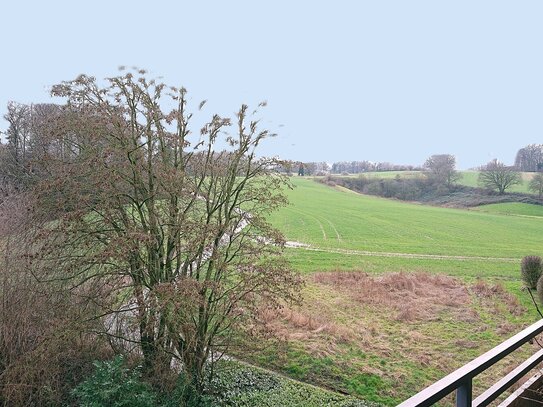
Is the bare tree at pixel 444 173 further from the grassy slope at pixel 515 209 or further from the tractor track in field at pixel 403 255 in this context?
the tractor track in field at pixel 403 255

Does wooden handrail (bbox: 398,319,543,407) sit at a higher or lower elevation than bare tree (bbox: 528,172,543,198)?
lower

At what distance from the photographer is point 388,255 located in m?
27.8

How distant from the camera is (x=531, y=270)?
19.6m

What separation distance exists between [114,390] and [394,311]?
11187 mm

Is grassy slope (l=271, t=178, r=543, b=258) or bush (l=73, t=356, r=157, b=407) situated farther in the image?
grassy slope (l=271, t=178, r=543, b=258)

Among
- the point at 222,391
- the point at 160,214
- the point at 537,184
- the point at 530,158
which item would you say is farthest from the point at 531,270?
the point at 530,158

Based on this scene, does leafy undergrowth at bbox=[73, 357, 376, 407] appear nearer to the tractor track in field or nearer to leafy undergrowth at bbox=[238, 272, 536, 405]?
leafy undergrowth at bbox=[238, 272, 536, 405]

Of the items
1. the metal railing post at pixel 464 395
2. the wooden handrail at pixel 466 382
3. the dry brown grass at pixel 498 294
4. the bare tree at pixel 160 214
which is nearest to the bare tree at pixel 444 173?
the dry brown grass at pixel 498 294

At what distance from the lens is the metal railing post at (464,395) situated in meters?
2.14

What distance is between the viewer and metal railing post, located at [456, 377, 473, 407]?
2139mm

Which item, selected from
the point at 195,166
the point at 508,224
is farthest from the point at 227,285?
the point at 508,224

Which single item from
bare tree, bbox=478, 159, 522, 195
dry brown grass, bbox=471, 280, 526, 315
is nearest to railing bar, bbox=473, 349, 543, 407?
dry brown grass, bbox=471, 280, 526, 315

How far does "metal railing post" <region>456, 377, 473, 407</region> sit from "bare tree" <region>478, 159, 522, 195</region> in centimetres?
6795

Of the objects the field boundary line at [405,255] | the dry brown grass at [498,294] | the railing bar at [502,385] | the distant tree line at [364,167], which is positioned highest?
the distant tree line at [364,167]
